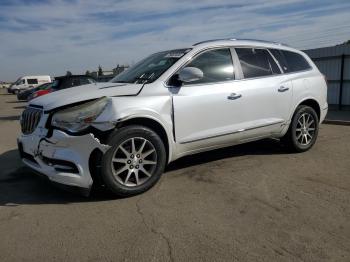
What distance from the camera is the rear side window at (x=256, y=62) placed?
5.71 m

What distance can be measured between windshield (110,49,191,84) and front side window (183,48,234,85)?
24 cm

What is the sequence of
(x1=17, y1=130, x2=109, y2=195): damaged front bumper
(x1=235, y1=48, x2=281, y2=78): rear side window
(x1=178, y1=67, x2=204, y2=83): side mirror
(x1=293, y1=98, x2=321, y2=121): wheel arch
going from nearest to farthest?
(x1=17, y1=130, x2=109, y2=195): damaged front bumper
(x1=178, y1=67, x2=204, y2=83): side mirror
(x1=235, y1=48, x2=281, y2=78): rear side window
(x1=293, y1=98, x2=321, y2=121): wheel arch

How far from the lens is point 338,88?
15602 mm

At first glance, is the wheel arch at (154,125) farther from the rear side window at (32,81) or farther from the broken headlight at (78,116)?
the rear side window at (32,81)

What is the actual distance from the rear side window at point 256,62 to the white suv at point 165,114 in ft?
0.06

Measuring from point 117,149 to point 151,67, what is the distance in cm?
153

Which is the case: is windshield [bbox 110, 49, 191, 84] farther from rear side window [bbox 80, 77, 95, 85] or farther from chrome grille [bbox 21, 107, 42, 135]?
rear side window [bbox 80, 77, 95, 85]

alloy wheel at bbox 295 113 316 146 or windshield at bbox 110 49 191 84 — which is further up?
windshield at bbox 110 49 191 84

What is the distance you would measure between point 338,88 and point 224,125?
11841mm

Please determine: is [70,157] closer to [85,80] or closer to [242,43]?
[242,43]

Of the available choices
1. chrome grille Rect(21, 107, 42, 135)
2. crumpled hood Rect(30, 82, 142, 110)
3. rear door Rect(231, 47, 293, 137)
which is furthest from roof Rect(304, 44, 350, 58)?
chrome grille Rect(21, 107, 42, 135)

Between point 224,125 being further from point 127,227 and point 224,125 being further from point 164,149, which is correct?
point 127,227

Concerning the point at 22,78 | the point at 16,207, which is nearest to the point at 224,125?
the point at 16,207

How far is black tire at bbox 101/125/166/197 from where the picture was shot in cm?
436
